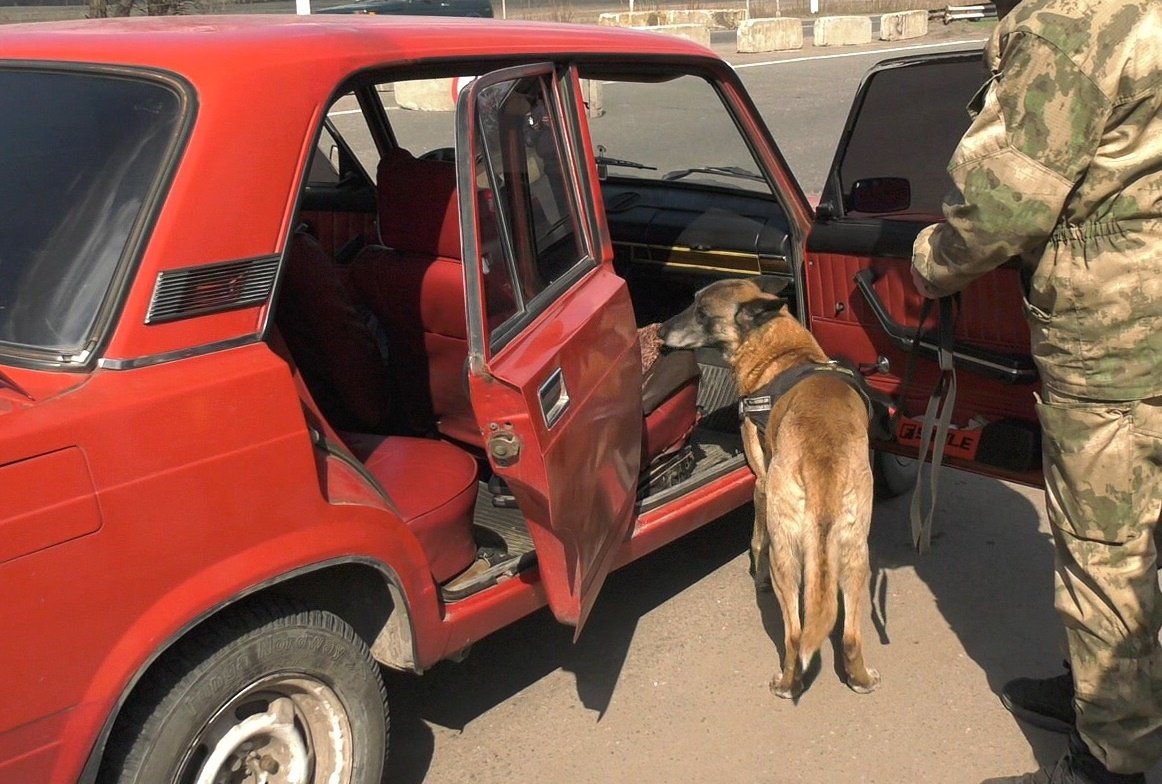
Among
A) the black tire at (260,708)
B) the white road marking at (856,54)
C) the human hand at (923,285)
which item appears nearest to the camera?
the black tire at (260,708)

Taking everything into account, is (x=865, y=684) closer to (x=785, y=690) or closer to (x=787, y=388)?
(x=785, y=690)

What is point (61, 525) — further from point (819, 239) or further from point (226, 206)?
point (819, 239)

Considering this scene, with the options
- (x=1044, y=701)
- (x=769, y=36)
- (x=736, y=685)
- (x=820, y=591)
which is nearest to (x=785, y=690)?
(x=736, y=685)

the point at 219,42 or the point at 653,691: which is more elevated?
the point at 219,42

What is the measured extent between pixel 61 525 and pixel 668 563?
8.83 ft

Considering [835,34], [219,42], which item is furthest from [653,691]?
[835,34]

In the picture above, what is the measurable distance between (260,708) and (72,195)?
1162 mm

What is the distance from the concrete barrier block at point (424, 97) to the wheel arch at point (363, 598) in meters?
3.19

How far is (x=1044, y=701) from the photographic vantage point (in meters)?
3.24

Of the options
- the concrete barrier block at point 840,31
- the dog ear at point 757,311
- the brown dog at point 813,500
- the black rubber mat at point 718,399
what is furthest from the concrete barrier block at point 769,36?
the brown dog at point 813,500

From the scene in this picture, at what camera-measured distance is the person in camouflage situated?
234 cm

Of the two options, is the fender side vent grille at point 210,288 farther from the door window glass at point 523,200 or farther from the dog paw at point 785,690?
the dog paw at point 785,690

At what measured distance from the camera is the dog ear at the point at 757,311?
12.3 ft

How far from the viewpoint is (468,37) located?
2.84m
